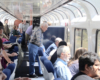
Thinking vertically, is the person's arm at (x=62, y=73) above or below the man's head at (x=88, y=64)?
below

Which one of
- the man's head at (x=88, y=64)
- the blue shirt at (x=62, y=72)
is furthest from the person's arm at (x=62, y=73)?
the man's head at (x=88, y=64)

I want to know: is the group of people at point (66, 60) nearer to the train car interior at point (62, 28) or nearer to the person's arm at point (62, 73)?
the person's arm at point (62, 73)

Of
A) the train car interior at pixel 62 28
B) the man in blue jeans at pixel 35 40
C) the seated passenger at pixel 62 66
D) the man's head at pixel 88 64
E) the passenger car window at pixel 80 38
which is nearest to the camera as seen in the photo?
the man's head at pixel 88 64

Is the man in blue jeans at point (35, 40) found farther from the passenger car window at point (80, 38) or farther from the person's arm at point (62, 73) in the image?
the person's arm at point (62, 73)

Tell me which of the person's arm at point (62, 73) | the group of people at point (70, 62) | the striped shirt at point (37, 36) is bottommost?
the person's arm at point (62, 73)

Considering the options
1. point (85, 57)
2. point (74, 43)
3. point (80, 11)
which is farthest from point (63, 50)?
point (74, 43)

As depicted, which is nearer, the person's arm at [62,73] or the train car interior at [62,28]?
the person's arm at [62,73]

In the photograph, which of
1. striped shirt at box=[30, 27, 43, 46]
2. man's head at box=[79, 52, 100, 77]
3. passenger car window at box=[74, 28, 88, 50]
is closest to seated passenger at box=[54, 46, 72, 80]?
man's head at box=[79, 52, 100, 77]

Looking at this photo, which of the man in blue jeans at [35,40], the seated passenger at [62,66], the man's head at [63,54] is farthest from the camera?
the man in blue jeans at [35,40]

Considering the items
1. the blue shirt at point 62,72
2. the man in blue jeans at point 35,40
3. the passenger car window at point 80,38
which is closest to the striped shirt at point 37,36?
the man in blue jeans at point 35,40

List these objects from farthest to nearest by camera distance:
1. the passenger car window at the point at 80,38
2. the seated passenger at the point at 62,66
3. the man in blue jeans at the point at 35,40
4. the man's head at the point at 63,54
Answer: the passenger car window at the point at 80,38
the man in blue jeans at the point at 35,40
the man's head at the point at 63,54
the seated passenger at the point at 62,66

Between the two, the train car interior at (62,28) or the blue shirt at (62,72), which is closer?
the blue shirt at (62,72)

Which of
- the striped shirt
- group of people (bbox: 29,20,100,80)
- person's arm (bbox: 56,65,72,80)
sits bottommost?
person's arm (bbox: 56,65,72,80)

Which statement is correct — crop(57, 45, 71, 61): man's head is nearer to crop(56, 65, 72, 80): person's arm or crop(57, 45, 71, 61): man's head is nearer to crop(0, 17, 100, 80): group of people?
crop(0, 17, 100, 80): group of people
